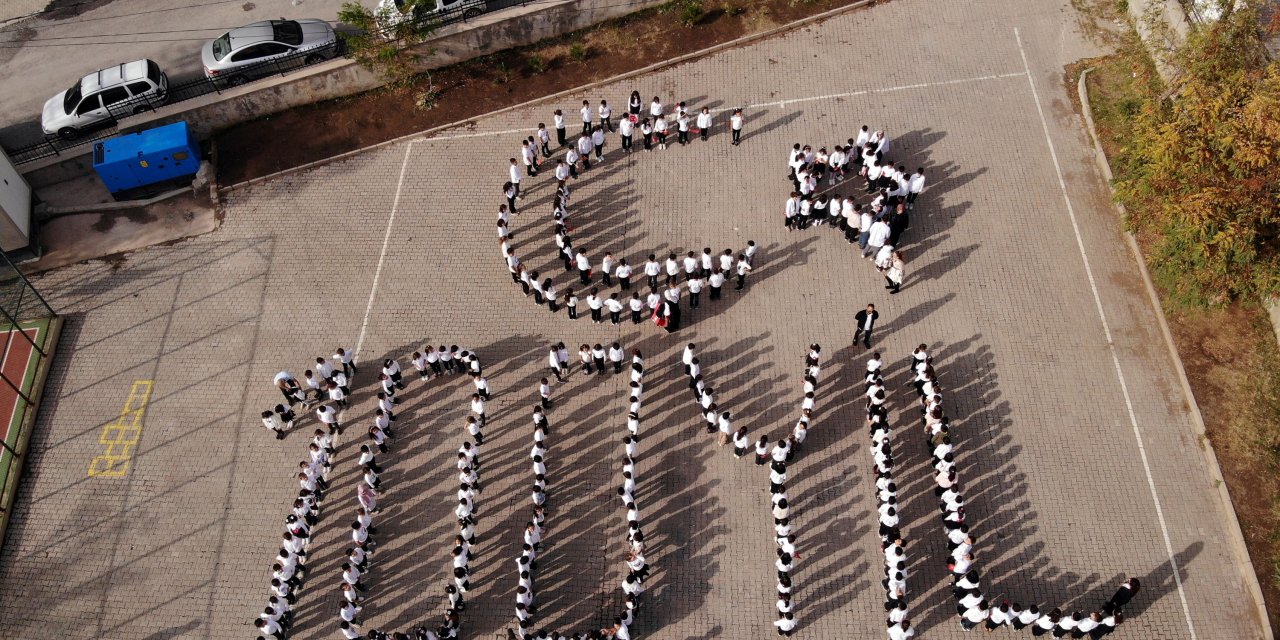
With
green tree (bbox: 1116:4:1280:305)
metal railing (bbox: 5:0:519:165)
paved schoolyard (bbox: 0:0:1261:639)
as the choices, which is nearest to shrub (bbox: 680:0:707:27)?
paved schoolyard (bbox: 0:0:1261:639)

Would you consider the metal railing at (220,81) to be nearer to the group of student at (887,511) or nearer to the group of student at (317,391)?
the group of student at (317,391)

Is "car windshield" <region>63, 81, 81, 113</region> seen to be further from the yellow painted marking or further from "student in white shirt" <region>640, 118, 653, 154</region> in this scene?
"student in white shirt" <region>640, 118, 653, 154</region>

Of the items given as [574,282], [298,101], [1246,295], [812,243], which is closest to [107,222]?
[298,101]

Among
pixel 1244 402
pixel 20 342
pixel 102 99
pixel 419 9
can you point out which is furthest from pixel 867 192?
pixel 20 342

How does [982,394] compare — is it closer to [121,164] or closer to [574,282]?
[574,282]

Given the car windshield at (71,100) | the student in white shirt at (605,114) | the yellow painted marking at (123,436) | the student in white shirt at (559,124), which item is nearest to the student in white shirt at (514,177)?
the student in white shirt at (559,124)

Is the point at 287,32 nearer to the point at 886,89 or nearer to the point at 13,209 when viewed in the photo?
the point at 13,209
